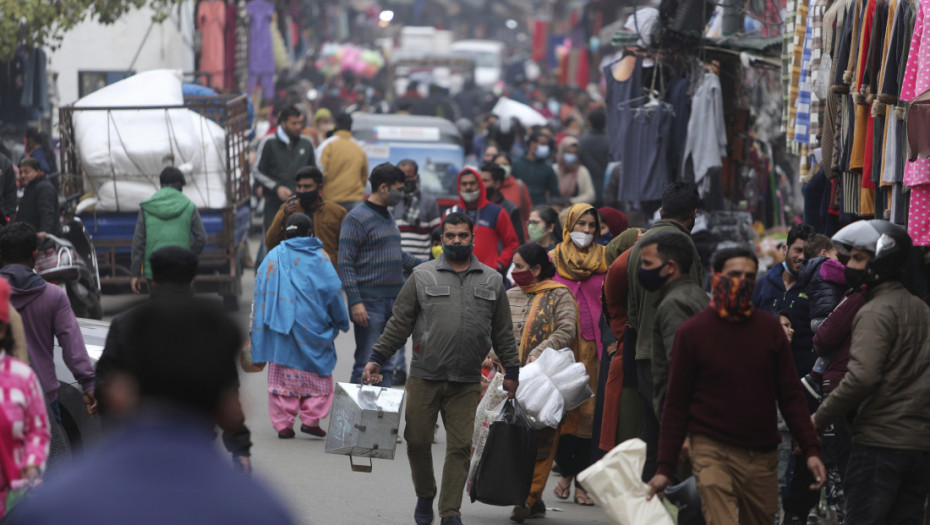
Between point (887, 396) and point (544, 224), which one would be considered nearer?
point (887, 396)

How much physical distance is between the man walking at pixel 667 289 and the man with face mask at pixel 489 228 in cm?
467

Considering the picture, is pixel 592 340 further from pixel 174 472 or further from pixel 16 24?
pixel 16 24

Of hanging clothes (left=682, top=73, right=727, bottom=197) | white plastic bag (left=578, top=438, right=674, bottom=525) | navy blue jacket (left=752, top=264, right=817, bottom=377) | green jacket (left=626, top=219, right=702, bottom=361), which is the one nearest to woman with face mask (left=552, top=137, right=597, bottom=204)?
hanging clothes (left=682, top=73, right=727, bottom=197)

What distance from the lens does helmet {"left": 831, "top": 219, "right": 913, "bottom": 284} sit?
19.0ft

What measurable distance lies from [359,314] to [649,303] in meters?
3.45

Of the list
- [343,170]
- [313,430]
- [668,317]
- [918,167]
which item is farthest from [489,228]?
[668,317]

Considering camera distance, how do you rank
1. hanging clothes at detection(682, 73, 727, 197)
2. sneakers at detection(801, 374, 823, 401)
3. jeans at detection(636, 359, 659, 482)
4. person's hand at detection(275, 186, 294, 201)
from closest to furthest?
jeans at detection(636, 359, 659, 482) → sneakers at detection(801, 374, 823, 401) → hanging clothes at detection(682, 73, 727, 197) → person's hand at detection(275, 186, 294, 201)

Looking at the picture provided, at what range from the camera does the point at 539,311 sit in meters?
8.09

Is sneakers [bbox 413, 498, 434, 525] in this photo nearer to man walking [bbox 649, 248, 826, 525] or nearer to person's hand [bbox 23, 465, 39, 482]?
man walking [bbox 649, 248, 826, 525]

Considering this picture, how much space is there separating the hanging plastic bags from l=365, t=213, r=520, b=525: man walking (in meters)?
0.20

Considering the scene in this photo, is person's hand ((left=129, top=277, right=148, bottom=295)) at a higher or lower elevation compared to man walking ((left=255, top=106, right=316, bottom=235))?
lower

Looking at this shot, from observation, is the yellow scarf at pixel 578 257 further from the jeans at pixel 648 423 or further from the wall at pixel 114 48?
the wall at pixel 114 48

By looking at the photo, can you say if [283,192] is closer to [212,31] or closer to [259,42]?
[212,31]

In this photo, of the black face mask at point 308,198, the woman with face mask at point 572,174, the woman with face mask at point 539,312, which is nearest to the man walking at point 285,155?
the woman with face mask at point 572,174
